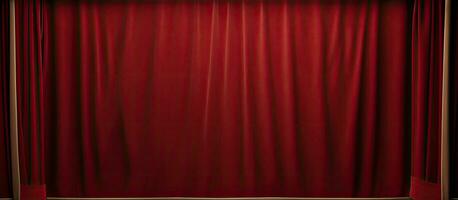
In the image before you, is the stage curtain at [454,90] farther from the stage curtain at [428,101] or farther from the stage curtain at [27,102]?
the stage curtain at [27,102]

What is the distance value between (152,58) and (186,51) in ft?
0.79

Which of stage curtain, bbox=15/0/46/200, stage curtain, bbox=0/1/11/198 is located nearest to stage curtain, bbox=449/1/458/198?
stage curtain, bbox=15/0/46/200

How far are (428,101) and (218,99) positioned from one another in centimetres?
136

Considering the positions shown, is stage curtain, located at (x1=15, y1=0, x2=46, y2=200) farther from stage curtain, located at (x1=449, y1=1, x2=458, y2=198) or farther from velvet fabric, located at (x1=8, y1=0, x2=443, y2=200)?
stage curtain, located at (x1=449, y1=1, x2=458, y2=198)

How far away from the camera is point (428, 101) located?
2.39 m

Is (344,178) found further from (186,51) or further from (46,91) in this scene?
(46,91)

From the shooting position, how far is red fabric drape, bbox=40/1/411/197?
2.54 meters

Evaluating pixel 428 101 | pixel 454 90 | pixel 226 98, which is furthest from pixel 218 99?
pixel 454 90

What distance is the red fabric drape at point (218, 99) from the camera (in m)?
2.54

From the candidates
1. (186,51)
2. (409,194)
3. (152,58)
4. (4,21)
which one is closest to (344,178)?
(409,194)

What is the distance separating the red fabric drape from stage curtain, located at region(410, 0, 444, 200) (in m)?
0.14

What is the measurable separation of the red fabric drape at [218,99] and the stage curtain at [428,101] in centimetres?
14

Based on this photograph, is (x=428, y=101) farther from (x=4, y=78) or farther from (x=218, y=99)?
(x=4, y=78)

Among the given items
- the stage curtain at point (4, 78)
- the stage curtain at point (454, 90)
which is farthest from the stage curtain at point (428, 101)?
the stage curtain at point (4, 78)
